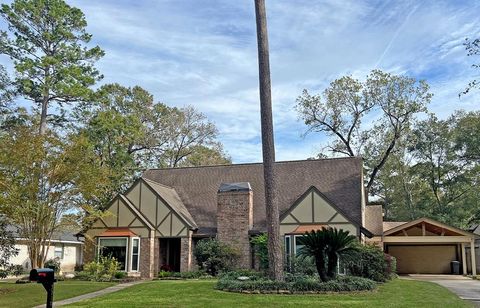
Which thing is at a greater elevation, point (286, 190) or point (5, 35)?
point (5, 35)

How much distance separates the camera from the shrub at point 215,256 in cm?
2323

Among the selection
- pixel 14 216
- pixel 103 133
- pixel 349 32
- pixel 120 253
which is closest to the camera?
pixel 349 32

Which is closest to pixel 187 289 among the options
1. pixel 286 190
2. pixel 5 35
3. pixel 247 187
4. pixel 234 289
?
pixel 234 289

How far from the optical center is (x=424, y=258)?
106ft

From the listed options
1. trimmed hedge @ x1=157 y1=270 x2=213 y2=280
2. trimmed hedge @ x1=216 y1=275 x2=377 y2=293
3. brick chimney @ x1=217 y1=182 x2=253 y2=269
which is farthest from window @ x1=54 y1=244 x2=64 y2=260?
trimmed hedge @ x1=216 y1=275 x2=377 y2=293

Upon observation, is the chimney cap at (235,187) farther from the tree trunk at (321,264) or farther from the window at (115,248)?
the tree trunk at (321,264)

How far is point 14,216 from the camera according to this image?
21.4 meters

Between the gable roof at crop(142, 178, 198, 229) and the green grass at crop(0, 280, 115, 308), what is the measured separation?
7391 millimetres

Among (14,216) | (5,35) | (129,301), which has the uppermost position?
(5,35)

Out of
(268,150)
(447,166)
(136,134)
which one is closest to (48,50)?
(136,134)

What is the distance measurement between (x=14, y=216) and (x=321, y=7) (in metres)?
16.0

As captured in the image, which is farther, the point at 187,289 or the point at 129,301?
the point at 187,289

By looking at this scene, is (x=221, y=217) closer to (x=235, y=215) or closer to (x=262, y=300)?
(x=235, y=215)

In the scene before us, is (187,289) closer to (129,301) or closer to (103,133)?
(129,301)
